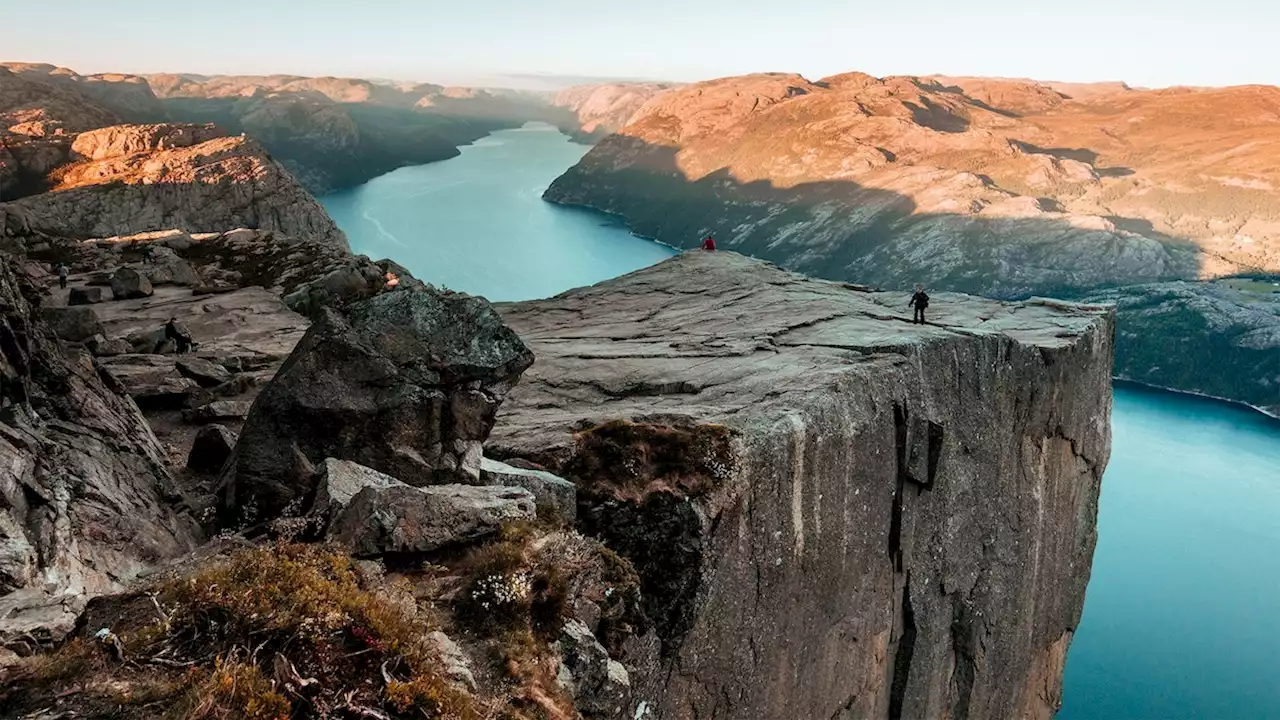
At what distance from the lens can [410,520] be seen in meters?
10.5

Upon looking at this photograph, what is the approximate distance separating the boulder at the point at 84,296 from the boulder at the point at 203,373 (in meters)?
23.8

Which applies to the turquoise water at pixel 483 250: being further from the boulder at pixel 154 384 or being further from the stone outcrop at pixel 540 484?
the stone outcrop at pixel 540 484

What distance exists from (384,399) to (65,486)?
4924 mm

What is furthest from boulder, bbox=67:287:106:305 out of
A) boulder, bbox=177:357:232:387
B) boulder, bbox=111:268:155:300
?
boulder, bbox=177:357:232:387

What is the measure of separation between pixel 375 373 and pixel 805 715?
564 inches

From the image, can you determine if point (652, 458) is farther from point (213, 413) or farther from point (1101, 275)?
point (1101, 275)

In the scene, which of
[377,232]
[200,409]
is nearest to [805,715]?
[200,409]

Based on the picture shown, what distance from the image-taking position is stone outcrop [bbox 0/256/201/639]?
8711 millimetres

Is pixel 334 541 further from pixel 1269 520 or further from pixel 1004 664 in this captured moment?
pixel 1269 520

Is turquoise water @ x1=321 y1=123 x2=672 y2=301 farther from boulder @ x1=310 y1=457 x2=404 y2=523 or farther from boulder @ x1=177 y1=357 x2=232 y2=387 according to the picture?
boulder @ x1=310 y1=457 x2=404 y2=523

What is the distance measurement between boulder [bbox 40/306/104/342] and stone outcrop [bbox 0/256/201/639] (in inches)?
569

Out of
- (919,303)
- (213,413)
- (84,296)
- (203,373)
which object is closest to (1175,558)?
(919,303)

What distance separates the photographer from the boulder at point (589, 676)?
9.92 metres

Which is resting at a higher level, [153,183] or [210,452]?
[153,183]
